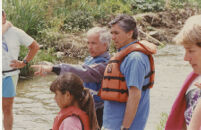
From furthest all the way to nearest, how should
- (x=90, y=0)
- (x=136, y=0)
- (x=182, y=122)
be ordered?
(x=136, y=0)
(x=90, y=0)
(x=182, y=122)

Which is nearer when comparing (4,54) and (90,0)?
(4,54)

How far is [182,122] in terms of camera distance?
89.7 inches

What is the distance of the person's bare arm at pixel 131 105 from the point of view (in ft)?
9.98

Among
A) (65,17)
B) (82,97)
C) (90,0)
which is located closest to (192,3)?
(90,0)

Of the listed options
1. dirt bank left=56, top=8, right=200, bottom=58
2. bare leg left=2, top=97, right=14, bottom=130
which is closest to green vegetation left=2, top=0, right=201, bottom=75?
dirt bank left=56, top=8, right=200, bottom=58

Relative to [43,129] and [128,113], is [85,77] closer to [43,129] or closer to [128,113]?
[128,113]

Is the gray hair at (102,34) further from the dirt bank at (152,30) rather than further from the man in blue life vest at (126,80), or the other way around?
the dirt bank at (152,30)

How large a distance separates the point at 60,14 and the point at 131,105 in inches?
422

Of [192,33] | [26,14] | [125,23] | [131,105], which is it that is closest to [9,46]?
[125,23]

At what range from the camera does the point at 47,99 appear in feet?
25.7

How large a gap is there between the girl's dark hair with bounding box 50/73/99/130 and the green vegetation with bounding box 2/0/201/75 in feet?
21.5

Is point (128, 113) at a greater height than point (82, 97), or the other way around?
point (82, 97)

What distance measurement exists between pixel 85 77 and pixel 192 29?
4.96ft

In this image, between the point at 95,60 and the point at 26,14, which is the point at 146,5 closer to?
the point at 26,14
